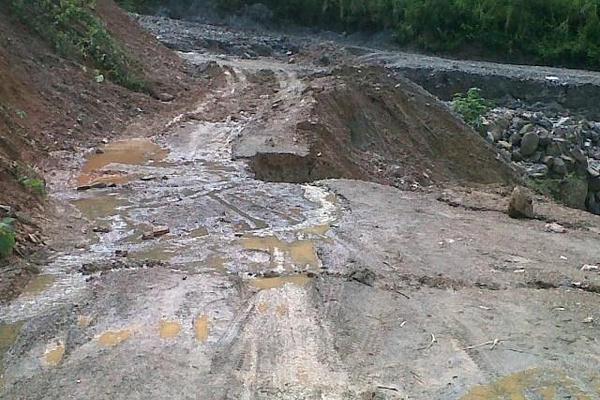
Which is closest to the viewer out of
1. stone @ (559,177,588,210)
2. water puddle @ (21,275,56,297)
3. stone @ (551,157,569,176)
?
water puddle @ (21,275,56,297)

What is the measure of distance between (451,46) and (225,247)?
1097 inches

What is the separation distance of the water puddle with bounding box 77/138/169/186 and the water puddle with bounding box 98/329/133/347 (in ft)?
15.7

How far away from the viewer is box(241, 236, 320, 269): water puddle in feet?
24.5

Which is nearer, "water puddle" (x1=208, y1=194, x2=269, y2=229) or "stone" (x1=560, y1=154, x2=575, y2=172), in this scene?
"water puddle" (x1=208, y1=194, x2=269, y2=229)

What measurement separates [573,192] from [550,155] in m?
1.27

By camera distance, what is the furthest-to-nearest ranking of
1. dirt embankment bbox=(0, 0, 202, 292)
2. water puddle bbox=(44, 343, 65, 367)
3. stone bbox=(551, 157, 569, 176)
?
1. stone bbox=(551, 157, 569, 176)
2. dirt embankment bbox=(0, 0, 202, 292)
3. water puddle bbox=(44, 343, 65, 367)

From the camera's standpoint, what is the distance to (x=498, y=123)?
18.0 metres

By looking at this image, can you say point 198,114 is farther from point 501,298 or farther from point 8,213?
point 501,298

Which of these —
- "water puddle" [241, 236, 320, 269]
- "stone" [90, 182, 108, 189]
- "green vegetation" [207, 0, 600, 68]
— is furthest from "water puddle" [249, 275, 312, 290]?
"green vegetation" [207, 0, 600, 68]

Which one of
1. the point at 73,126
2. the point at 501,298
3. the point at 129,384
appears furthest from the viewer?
the point at 73,126

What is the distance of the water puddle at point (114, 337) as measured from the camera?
560cm

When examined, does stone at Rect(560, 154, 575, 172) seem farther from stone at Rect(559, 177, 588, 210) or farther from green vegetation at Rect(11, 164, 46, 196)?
green vegetation at Rect(11, 164, 46, 196)

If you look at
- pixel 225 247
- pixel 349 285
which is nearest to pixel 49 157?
pixel 225 247

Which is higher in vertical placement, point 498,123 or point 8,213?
point 8,213
